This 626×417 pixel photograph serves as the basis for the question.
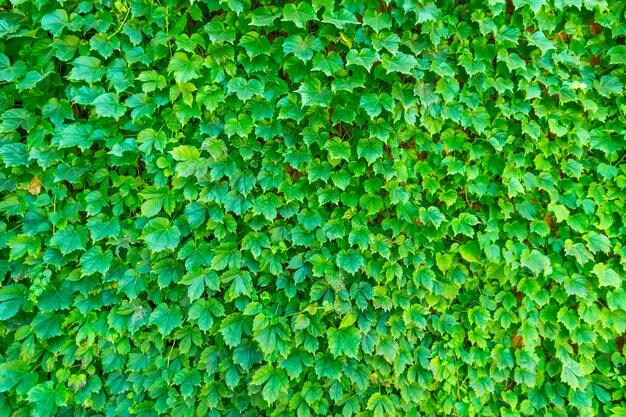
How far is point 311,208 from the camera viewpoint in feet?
7.05

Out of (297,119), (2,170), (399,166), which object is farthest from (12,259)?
(399,166)

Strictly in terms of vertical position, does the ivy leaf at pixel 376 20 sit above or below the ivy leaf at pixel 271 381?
above

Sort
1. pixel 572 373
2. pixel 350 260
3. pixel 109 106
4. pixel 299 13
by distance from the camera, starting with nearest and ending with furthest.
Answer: pixel 299 13 → pixel 109 106 → pixel 350 260 → pixel 572 373

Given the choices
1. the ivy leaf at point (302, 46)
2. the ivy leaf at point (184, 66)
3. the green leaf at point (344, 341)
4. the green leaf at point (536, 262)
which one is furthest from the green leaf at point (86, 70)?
the green leaf at point (536, 262)

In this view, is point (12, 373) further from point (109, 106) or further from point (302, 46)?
point (302, 46)

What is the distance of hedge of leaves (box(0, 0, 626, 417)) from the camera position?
204 cm

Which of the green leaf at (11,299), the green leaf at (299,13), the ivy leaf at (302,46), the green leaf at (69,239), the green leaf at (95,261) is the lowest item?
the green leaf at (11,299)

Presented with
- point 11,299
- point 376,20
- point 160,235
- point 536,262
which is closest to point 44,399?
point 11,299

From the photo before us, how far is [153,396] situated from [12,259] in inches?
43.7

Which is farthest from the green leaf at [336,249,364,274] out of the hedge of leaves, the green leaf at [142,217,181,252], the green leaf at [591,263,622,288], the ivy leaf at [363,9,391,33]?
the green leaf at [591,263,622,288]

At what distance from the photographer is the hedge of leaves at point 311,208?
6.68 ft

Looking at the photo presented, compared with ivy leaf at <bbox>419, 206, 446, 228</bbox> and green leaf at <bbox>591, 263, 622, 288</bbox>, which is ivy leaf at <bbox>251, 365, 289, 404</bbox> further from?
green leaf at <bbox>591, 263, 622, 288</bbox>

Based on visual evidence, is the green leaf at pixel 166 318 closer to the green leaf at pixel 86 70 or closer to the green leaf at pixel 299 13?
the green leaf at pixel 86 70

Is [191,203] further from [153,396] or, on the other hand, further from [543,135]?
[543,135]
